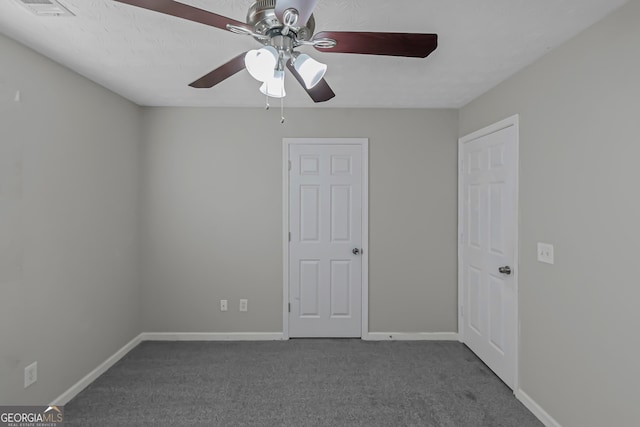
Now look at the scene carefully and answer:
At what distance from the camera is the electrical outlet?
2057mm

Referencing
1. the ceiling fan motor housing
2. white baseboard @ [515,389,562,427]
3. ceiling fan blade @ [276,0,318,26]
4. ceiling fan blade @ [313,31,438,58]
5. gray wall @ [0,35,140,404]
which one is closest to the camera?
ceiling fan blade @ [276,0,318,26]

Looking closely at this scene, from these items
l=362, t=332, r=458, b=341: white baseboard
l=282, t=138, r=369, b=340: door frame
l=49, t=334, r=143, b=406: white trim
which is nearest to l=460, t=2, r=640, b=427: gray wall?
l=362, t=332, r=458, b=341: white baseboard

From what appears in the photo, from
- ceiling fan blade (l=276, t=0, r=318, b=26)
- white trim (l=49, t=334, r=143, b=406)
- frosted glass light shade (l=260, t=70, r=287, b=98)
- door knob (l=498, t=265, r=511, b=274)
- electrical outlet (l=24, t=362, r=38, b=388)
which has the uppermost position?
ceiling fan blade (l=276, t=0, r=318, b=26)

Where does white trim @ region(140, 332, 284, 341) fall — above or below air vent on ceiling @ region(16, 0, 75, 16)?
below

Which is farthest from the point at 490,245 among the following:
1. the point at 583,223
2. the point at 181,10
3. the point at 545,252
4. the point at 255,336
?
the point at 181,10

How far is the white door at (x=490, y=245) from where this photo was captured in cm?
256

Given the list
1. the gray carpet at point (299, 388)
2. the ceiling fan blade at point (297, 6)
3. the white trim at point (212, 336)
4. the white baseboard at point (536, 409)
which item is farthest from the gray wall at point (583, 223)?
the white trim at point (212, 336)

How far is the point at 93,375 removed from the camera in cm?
267

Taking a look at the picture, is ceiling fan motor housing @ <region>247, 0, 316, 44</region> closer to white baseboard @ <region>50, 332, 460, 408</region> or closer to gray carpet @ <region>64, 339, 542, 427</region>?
gray carpet @ <region>64, 339, 542, 427</region>

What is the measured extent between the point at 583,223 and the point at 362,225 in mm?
1913

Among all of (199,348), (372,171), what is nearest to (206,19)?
(372,171)

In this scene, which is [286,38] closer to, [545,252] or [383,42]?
[383,42]

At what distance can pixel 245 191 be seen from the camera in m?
3.46

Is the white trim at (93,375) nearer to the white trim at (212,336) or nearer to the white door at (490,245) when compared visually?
the white trim at (212,336)
